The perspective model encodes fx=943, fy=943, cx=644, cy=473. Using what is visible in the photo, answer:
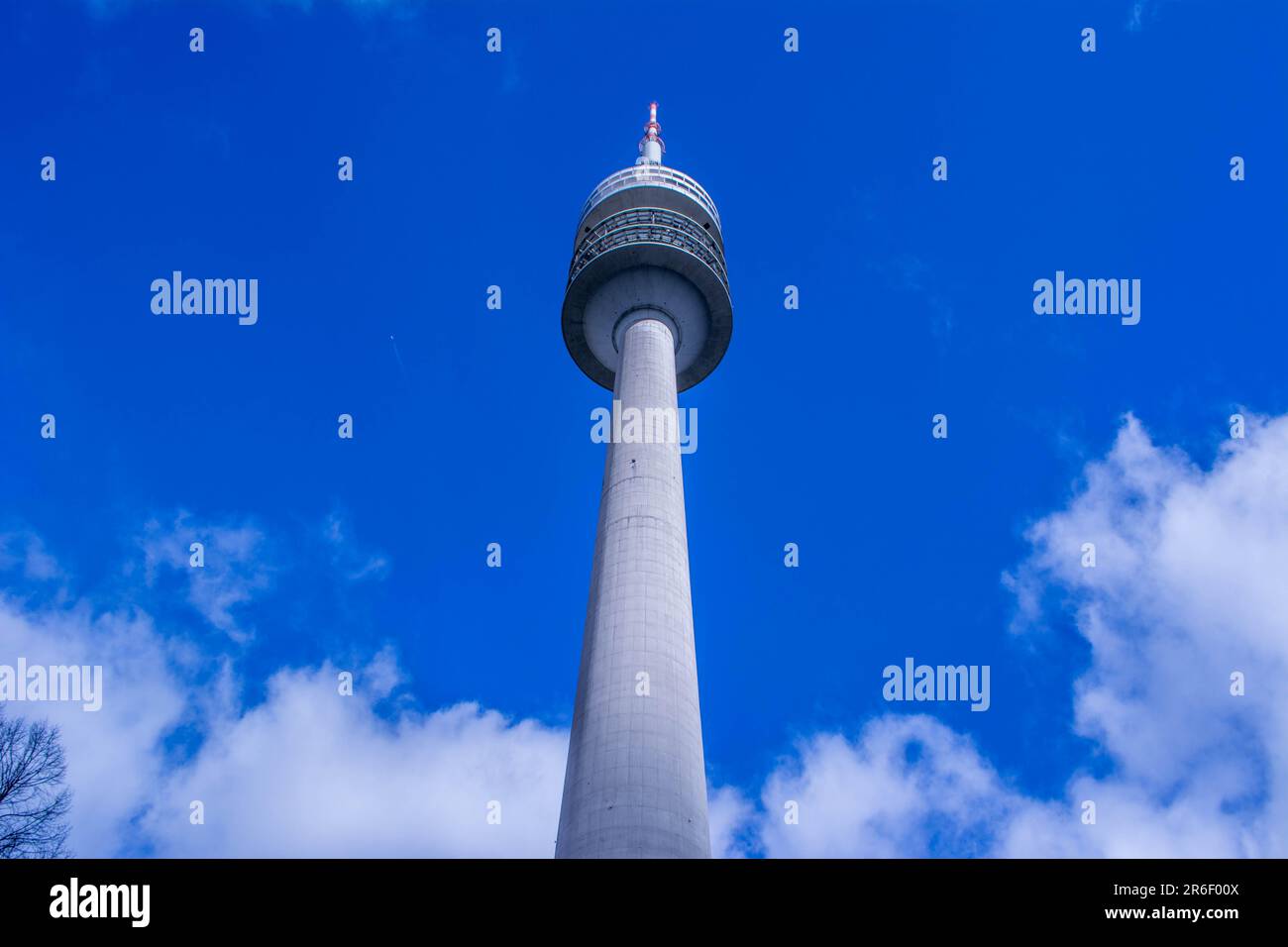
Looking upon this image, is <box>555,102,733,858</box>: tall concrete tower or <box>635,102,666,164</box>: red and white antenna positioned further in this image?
<box>635,102,666,164</box>: red and white antenna

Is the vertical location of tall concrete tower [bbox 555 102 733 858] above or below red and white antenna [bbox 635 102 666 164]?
below

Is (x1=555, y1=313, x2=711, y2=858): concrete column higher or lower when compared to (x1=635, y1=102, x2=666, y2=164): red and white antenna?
lower

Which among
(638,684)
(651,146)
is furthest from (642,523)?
(651,146)

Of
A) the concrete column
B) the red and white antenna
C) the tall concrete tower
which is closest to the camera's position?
the concrete column

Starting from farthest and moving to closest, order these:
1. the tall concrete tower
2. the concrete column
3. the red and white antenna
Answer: the red and white antenna < the tall concrete tower < the concrete column
